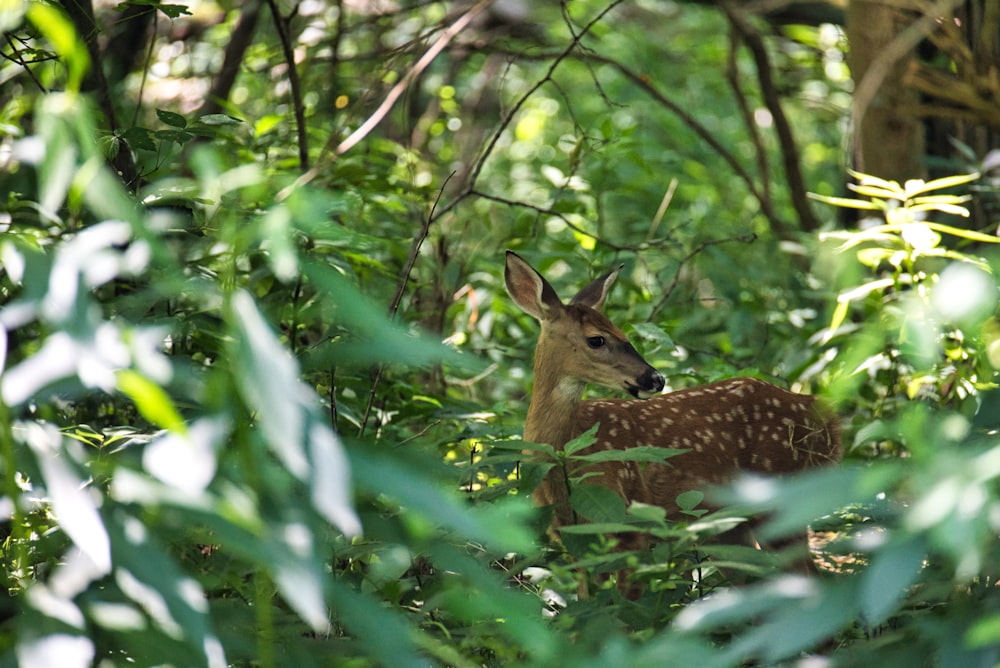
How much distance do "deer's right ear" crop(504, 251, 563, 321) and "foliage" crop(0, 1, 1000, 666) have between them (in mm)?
358

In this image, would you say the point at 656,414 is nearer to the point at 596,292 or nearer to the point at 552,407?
the point at 552,407

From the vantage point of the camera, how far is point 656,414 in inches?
168

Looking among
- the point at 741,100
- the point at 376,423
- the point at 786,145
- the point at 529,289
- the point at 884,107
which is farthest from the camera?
the point at 741,100

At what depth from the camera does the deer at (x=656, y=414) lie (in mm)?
4141

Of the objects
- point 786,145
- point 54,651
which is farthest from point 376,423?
point 786,145

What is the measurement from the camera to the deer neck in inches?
161

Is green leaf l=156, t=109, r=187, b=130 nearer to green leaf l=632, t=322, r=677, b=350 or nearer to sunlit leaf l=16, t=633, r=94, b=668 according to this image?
green leaf l=632, t=322, r=677, b=350

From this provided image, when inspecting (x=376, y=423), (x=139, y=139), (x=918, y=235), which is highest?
(x=139, y=139)

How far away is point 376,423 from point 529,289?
2.91 ft

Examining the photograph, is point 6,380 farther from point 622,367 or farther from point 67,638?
point 622,367

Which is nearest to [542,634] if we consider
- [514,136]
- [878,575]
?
[878,575]

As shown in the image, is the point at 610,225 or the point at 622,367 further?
the point at 610,225

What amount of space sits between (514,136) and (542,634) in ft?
27.5

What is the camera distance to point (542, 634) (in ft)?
4.69
